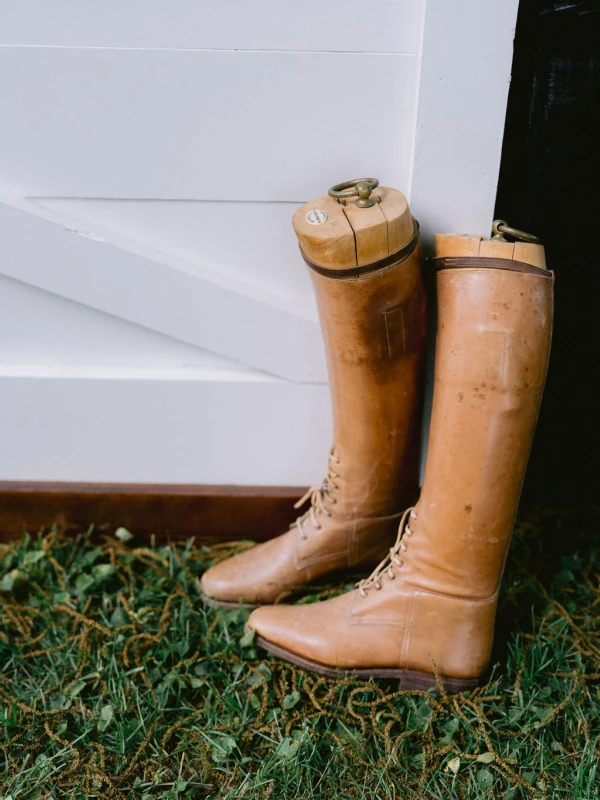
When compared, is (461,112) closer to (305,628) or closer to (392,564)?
(392,564)

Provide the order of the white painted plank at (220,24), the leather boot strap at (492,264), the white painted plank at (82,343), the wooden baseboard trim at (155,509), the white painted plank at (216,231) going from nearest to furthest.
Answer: the leather boot strap at (492,264), the white painted plank at (220,24), the white painted plank at (216,231), the white painted plank at (82,343), the wooden baseboard trim at (155,509)

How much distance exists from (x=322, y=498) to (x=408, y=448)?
8.8 inches

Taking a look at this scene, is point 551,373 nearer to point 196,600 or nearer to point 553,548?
point 553,548

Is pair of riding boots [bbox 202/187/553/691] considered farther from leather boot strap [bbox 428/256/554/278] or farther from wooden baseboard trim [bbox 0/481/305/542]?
wooden baseboard trim [bbox 0/481/305/542]

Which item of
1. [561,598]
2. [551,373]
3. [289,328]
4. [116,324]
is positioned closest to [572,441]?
[551,373]

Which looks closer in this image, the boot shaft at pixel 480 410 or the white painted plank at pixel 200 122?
the boot shaft at pixel 480 410

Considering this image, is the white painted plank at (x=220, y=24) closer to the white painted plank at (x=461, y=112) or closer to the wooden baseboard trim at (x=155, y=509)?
the white painted plank at (x=461, y=112)

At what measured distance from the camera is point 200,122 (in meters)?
1.28

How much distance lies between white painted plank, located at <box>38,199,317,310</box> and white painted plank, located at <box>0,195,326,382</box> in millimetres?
29

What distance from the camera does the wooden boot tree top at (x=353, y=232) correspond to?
1.10 m

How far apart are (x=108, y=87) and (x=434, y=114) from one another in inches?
24.3

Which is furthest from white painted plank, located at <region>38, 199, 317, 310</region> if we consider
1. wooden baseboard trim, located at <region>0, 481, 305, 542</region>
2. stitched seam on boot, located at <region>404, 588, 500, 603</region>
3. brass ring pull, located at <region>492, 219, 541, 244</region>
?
stitched seam on boot, located at <region>404, 588, 500, 603</region>

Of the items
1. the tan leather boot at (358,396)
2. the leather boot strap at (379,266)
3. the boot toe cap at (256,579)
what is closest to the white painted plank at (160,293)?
the tan leather boot at (358,396)

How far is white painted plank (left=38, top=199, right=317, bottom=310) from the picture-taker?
1354mm
